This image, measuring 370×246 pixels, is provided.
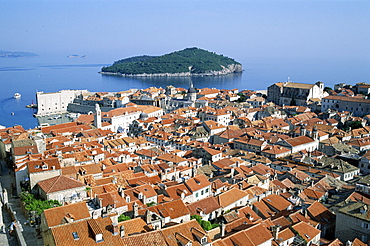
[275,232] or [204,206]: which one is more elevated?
[275,232]

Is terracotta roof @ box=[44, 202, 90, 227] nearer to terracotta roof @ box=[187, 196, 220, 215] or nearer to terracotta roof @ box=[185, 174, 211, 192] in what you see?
terracotta roof @ box=[187, 196, 220, 215]

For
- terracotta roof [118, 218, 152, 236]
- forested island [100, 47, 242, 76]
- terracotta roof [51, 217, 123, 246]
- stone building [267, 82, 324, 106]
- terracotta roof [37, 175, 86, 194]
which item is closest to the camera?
terracotta roof [51, 217, 123, 246]

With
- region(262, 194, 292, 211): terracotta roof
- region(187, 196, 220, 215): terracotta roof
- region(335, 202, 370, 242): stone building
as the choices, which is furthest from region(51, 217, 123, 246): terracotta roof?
region(335, 202, 370, 242): stone building

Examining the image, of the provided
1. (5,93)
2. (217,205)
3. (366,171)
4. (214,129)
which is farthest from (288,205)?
(5,93)

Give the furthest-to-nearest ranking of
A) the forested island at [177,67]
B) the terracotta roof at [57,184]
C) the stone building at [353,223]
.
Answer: the forested island at [177,67], the stone building at [353,223], the terracotta roof at [57,184]

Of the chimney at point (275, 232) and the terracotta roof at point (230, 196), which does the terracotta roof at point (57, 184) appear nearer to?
the terracotta roof at point (230, 196)

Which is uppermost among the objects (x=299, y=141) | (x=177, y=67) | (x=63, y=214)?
(x=177, y=67)

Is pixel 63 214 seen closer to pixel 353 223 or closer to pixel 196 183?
pixel 196 183

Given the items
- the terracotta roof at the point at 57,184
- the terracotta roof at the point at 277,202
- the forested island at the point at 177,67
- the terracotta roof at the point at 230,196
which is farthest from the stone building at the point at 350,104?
the forested island at the point at 177,67

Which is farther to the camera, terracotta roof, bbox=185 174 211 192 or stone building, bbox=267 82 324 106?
stone building, bbox=267 82 324 106

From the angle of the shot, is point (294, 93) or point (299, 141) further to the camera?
point (294, 93)

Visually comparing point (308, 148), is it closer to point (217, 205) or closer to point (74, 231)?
point (217, 205)

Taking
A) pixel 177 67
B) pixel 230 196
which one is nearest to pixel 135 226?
pixel 230 196
